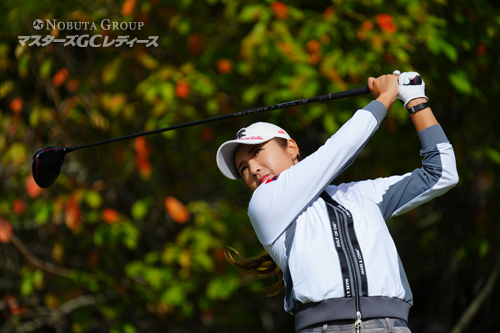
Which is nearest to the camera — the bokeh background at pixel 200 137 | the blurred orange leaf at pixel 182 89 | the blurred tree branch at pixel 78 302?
the bokeh background at pixel 200 137

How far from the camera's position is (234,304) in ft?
18.4

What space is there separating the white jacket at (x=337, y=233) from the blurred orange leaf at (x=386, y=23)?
1.99 m

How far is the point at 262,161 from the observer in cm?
226

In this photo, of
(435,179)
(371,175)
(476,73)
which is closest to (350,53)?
(476,73)

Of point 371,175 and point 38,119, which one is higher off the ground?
point 38,119

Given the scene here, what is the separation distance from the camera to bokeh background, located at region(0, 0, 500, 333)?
395cm

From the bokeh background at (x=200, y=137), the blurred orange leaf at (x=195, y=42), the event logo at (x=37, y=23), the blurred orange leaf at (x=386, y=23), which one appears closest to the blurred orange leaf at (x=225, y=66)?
the bokeh background at (x=200, y=137)

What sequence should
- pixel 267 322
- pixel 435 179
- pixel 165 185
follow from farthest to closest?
pixel 267 322 → pixel 165 185 → pixel 435 179

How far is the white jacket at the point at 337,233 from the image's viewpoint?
1.87 metres

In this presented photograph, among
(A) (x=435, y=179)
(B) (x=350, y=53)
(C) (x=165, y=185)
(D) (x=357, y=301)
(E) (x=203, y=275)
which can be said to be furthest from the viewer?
(C) (x=165, y=185)

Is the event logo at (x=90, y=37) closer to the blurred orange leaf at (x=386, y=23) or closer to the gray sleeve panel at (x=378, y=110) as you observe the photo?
the blurred orange leaf at (x=386, y=23)

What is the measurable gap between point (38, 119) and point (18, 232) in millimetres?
1590

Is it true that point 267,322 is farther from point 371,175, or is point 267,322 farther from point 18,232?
point 18,232

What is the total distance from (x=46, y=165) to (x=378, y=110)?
1928mm
